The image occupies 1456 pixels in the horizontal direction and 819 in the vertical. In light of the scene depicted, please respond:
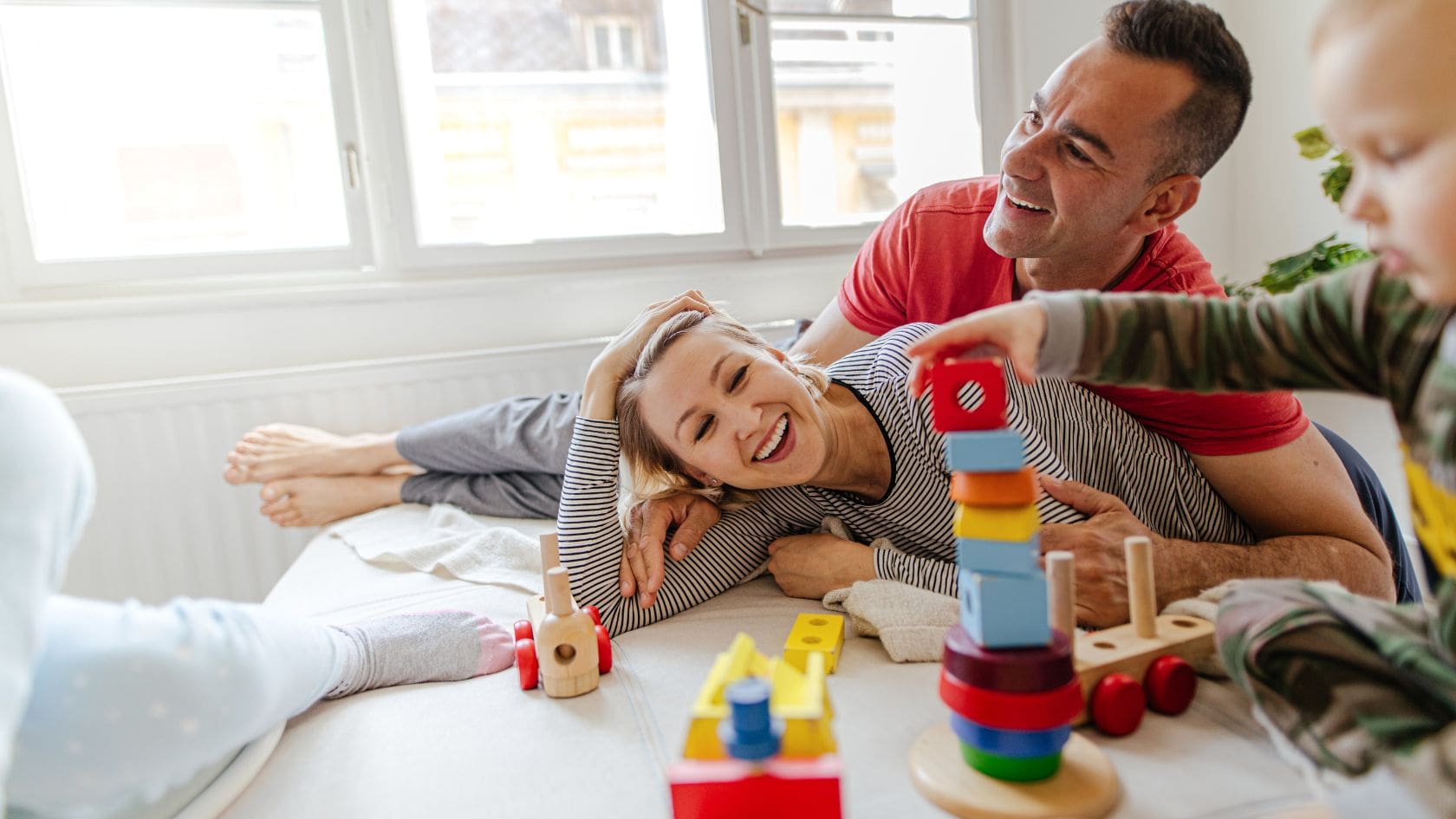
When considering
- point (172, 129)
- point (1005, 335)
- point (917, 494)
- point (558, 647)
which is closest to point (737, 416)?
point (917, 494)

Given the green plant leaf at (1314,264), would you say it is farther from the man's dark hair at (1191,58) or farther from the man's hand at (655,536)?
the man's hand at (655,536)

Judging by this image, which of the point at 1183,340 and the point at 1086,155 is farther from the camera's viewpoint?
the point at 1086,155

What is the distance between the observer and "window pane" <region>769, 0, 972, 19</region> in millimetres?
2422

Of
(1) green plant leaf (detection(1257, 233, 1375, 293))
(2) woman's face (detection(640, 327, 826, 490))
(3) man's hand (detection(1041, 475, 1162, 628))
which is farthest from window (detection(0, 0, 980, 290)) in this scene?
(3) man's hand (detection(1041, 475, 1162, 628))

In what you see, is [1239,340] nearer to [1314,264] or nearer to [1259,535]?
[1259,535]

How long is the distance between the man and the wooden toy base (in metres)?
0.33

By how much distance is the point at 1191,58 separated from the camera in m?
1.33

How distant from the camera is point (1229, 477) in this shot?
48.8 inches

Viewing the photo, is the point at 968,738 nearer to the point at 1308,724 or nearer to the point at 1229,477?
the point at 1308,724

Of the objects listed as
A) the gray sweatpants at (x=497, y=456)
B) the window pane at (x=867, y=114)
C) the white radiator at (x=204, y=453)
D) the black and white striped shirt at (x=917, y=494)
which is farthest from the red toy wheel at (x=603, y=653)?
the window pane at (x=867, y=114)

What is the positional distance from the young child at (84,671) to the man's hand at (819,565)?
64 centimetres

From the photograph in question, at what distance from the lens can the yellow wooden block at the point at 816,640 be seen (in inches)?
39.2

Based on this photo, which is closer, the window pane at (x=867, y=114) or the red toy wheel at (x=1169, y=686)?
the red toy wheel at (x=1169, y=686)

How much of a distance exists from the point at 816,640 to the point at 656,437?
406 mm
